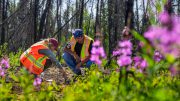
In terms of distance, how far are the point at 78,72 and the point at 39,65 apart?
124 cm

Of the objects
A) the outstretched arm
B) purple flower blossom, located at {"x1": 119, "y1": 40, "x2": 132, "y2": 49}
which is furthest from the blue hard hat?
purple flower blossom, located at {"x1": 119, "y1": 40, "x2": 132, "y2": 49}

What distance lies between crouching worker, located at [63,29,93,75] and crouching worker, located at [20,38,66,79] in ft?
2.65

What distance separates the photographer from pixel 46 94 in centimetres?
329

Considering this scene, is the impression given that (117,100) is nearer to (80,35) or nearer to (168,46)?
(168,46)

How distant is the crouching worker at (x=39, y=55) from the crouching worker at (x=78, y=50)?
808 millimetres

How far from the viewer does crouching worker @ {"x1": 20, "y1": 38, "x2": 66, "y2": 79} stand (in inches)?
263

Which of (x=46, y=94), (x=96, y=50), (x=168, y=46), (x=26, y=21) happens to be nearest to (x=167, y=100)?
(x=168, y=46)

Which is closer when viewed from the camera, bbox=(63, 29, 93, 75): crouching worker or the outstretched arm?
the outstretched arm

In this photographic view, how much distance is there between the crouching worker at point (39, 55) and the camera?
669 centimetres

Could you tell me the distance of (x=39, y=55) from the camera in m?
7.09

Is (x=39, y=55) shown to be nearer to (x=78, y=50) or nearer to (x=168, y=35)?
(x=78, y=50)

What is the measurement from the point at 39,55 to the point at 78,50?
4.59ft

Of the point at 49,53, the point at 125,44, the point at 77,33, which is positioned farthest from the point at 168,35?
the point at 77,33

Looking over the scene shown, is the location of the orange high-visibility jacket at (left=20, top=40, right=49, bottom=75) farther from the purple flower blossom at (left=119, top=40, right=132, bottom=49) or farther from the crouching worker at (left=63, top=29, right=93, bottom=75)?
the purple flower blossom at (left=119, top=40, right=132, bottom=49)
